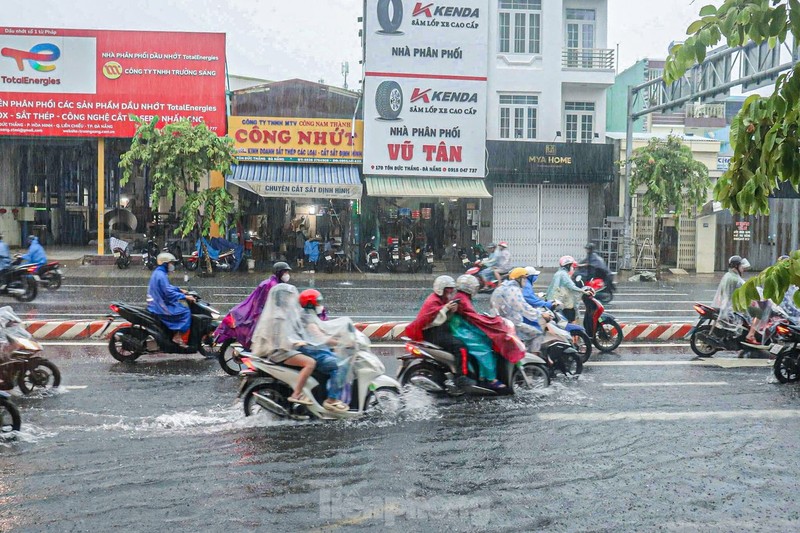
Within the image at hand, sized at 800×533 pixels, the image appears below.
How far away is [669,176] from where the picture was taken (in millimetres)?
27156

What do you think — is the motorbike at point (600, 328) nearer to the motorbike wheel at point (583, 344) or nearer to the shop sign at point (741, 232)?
the motorbike wheel at point (583, 344)

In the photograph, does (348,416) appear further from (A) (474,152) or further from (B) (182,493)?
(A) (474,152)

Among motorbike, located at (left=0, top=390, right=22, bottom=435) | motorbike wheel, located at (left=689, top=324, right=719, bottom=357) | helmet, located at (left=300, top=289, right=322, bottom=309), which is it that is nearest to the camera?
motorbike, located at (left=0, top=390, right=22, bottom=435)

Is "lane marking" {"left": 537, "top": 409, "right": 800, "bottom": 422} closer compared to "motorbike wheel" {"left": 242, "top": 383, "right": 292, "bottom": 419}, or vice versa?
"motorbike wheel" {"left": 242, "top": 383, "right": 292, "bottom": 419}

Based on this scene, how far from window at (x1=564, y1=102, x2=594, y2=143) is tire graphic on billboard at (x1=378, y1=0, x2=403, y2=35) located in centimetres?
698

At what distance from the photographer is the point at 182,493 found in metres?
6.28

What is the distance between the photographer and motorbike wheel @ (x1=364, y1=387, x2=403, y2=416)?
28.5 feet

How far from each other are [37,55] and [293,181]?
9.38m

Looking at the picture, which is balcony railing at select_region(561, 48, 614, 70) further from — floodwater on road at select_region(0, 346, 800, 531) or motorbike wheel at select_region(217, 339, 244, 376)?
motorbike wheel at select_region(217, 339, 244, 376)

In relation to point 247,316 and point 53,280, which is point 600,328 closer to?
point 247,316

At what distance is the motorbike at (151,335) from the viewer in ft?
36.7

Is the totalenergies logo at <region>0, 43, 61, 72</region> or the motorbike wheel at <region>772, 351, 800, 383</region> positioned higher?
the totalenergies logo at <region>0, 43, 61, 72</region>

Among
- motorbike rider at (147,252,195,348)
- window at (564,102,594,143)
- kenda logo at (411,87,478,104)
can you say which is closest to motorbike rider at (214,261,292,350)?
motorbike rider at (147,252,195,348)

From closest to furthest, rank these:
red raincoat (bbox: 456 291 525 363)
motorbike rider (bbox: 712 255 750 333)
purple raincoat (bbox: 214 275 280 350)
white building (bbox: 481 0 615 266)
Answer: red raincoat (bbox: 456 291 525 363) → purple raincoat (bbox: 214 275 280 350) → motorbike rider (bbox: 712 255 750 333) → white building (bbox: 481 0 615 266)
